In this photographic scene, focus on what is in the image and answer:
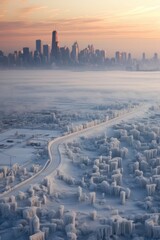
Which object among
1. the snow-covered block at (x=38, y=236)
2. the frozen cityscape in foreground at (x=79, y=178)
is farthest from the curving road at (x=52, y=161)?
the snow-covered block at (x=38, y=236)

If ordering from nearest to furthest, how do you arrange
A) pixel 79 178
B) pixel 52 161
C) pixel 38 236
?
pixel 38 236, pixel 79 178, pixel 52 161

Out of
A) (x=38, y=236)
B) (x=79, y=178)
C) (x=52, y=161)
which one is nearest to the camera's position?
(x=38, y=236)

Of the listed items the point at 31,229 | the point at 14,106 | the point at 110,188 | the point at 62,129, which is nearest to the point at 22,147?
the point at 62,129

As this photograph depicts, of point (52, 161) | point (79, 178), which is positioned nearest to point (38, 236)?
point (79, 178)

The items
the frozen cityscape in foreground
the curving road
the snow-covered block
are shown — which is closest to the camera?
the snow-covered block

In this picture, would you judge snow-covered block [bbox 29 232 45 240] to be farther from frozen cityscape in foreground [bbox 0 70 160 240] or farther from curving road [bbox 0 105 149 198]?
curving road [bbox 0 105 149 198]

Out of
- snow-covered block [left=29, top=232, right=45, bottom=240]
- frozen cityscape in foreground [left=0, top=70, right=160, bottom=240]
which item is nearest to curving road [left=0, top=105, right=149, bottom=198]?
frozen cityscape in foreground [left=0, top=70, right=160, bottom=240]

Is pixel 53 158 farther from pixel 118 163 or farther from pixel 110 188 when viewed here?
pixel 110 188

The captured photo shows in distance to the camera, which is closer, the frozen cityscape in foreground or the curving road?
the frozen cityscape in foreground

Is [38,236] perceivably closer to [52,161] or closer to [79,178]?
[79,178]
